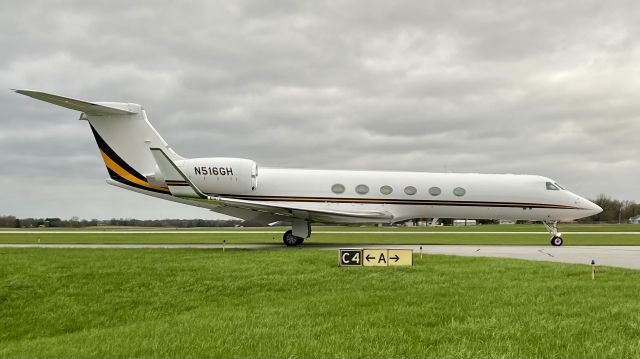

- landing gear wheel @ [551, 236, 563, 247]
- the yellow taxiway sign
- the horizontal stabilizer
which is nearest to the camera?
the yellow taxiway sign

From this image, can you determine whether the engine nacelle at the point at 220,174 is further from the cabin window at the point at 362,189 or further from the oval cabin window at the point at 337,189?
the cabin window at the point at 362,189

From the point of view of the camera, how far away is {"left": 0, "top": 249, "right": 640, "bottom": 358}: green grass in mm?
5594

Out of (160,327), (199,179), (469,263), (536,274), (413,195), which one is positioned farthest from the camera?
(413,195)

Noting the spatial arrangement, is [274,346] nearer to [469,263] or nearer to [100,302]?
[100,302]

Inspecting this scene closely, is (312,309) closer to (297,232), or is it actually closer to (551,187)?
(297,232)

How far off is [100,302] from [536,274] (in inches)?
337

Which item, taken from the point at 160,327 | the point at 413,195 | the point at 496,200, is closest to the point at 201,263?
the point at 160,327

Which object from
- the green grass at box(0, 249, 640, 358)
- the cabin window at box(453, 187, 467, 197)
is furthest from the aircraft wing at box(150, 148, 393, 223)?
the green grass at box(0, 249, 640, 358)

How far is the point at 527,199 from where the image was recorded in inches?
912

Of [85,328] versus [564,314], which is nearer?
[564,314]

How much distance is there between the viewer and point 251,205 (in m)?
19.4

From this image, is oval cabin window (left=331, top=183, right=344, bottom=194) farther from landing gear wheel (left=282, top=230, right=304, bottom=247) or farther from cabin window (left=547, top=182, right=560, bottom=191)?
cabin window (left=547, top=182, right=560, bottom=191)

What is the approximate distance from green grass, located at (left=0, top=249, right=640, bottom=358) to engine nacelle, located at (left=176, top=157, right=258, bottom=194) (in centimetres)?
785

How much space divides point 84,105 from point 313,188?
9566 mm
